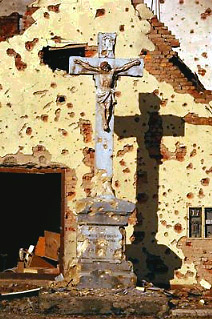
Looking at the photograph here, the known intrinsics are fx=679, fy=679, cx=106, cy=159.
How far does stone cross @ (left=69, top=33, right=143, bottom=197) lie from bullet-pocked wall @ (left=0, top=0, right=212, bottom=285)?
4.27 ft

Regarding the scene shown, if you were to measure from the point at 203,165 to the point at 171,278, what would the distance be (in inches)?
67.3

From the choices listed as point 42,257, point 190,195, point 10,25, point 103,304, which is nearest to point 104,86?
point 190,195

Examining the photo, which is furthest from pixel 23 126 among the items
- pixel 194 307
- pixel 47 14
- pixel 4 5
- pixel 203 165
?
pixel 4 5

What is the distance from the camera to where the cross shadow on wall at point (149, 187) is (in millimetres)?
9836

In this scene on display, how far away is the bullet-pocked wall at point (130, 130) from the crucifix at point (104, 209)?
4.30ft

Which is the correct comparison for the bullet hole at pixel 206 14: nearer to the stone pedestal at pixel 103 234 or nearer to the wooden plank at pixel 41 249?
the wooden plank at pixel 41 249

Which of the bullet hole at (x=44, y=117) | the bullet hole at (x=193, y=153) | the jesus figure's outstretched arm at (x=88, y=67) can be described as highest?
the jesus figure's outstretched arm at (x=88, y=67)

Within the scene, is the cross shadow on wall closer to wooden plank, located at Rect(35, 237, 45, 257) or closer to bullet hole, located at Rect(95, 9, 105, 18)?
bullet hole, located at Rect(95, 9, 105, 18)

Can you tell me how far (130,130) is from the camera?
9.96m

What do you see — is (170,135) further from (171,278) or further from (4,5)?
(4,5)

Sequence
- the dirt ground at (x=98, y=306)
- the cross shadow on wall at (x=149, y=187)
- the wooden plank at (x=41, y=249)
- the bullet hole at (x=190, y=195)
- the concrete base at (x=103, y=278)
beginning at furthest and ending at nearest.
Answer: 1. the wooden plank at (x=41, y=249)
2. the bullet hole at (x=190, y=195)
3. the cross shadow on wall at (x=149, y=187)
4. the concrete base at (x=103, y=278)
5. the dirt ground at (x=98, y=306)

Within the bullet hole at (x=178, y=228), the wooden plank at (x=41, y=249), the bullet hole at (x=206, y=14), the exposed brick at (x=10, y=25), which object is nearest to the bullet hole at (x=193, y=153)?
the bullet hole at (x=178, y=228)

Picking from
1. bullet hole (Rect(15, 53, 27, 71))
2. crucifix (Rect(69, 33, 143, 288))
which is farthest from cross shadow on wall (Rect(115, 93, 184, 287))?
bullet hole (Rect(15, 53, 27, 71))

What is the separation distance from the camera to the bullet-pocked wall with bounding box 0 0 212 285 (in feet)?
32.4
